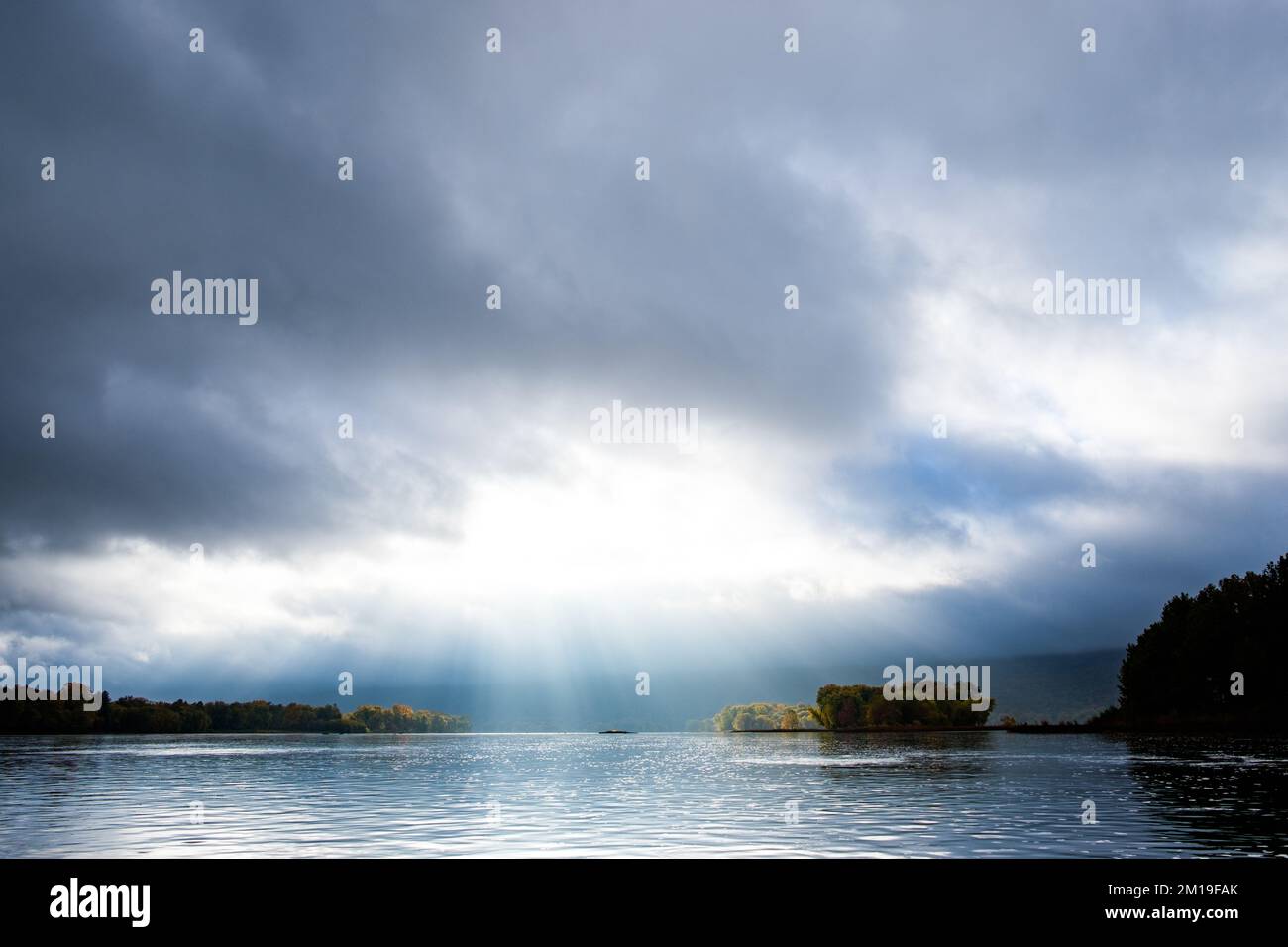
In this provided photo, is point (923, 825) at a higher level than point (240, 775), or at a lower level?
higher

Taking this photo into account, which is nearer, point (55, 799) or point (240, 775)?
point (55, 799)

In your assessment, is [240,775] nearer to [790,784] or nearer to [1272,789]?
[790,784]

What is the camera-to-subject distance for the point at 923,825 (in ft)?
164

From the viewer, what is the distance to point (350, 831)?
160 feet

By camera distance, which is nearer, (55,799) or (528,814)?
(528,814)
